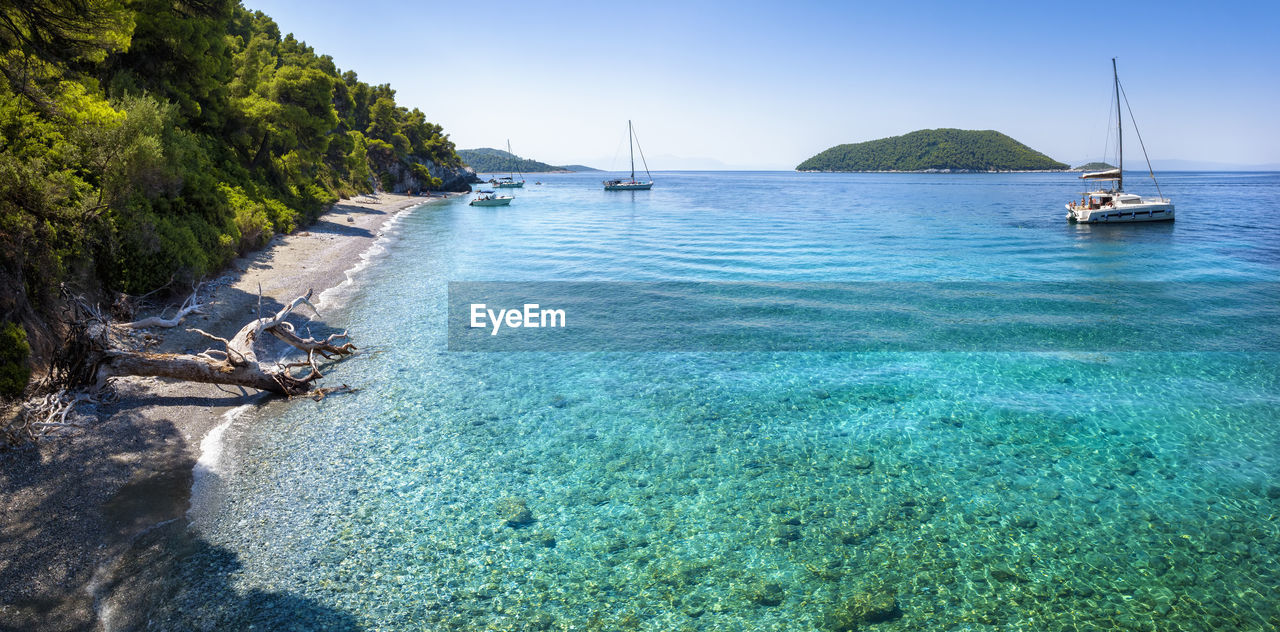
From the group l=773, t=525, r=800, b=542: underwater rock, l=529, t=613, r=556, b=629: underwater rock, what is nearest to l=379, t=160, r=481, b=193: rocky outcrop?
l=773, t=525, r=800, b=542: underwater rock

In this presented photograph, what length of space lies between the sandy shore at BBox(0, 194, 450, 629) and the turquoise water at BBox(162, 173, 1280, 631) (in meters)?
0.69

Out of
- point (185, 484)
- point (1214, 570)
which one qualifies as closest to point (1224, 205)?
point (1214, 570)

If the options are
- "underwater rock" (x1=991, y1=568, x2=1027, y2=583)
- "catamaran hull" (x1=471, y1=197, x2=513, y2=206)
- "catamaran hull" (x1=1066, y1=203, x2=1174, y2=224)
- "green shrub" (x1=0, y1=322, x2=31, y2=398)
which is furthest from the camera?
"catamaran hull" (x1=471, y1=197, x2=513, y2=206)

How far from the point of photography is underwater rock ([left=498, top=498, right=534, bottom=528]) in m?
9.34

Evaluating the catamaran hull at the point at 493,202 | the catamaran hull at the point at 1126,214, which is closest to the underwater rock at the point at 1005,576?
the catamaran hull at the point at 1126,214

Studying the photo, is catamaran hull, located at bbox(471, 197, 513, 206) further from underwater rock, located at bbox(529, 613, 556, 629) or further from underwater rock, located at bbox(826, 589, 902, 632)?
underwater rock, located at bbox(826, 589, 902, 632)

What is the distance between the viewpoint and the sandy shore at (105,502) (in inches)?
281

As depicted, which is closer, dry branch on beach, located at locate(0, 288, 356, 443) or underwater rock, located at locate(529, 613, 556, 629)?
underwater rock, located at locate(529, 613, 556, 629)

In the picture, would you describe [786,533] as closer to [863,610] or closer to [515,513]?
[863,610]

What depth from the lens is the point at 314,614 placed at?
7.26 m

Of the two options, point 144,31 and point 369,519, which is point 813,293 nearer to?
point 369,519

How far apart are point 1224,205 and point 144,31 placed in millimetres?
103655

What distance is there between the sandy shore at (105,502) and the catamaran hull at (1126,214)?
198 feet

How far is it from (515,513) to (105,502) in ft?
20.3
